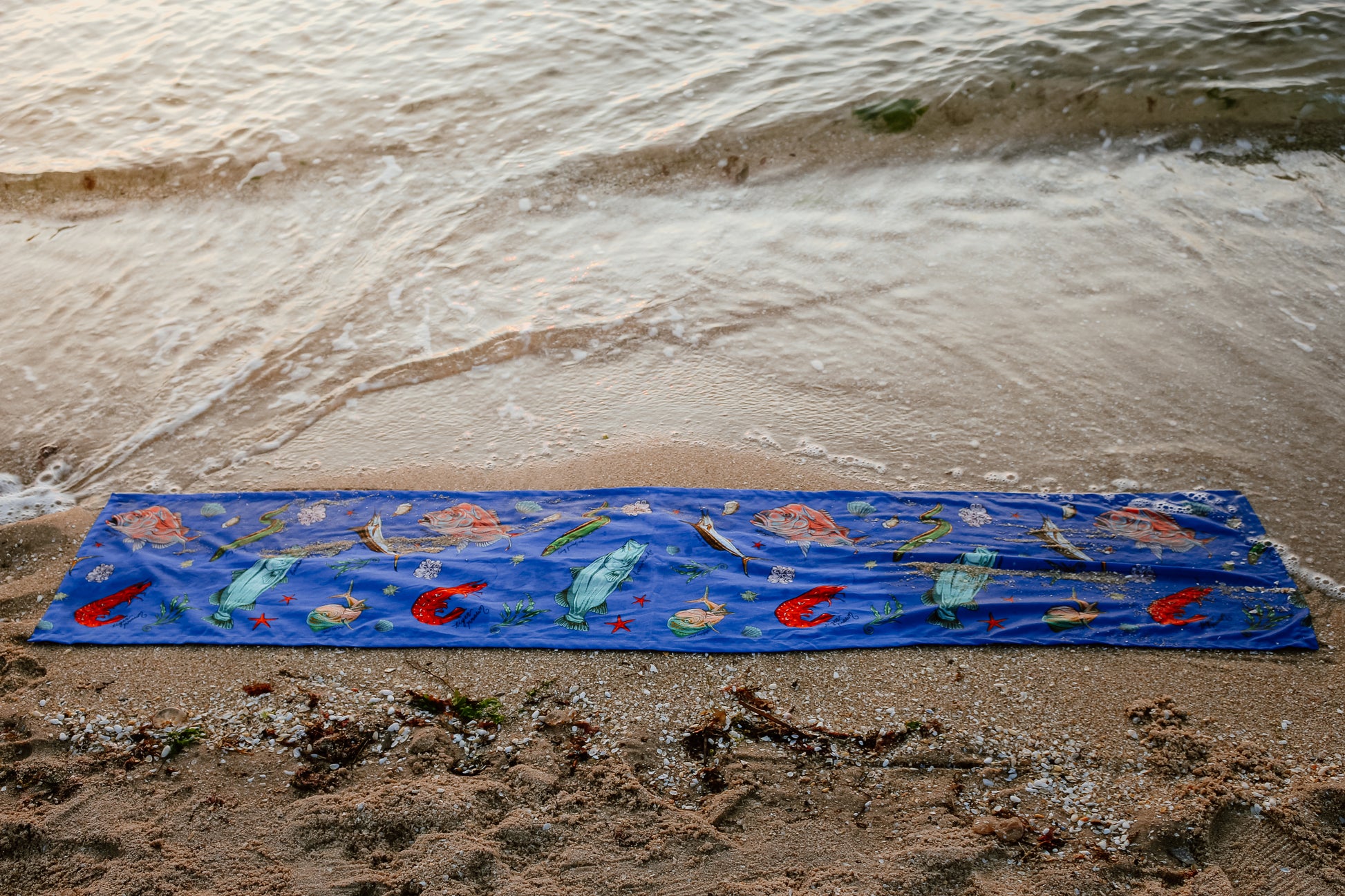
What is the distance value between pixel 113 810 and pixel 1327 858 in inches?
113

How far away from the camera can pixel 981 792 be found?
2.11m

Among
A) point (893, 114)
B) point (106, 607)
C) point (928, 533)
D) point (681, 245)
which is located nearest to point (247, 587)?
point (106, 607)

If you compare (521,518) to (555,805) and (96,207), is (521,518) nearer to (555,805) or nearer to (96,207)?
(555,805)

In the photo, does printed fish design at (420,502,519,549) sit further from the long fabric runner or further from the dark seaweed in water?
the dark seaweed in water

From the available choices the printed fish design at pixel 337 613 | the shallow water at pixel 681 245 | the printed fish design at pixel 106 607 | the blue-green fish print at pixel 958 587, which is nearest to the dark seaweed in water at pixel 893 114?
the shallow water at pixel 681 245

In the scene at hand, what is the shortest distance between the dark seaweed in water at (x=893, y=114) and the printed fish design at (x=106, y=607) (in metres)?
4.76

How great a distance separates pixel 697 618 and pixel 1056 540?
1.27m

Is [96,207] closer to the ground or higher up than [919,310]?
higher up

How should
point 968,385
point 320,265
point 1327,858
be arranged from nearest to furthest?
point 1327,858 → point 968,385 → point 320,265

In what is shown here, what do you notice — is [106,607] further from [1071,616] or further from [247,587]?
[1071,616]

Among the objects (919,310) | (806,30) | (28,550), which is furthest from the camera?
(806,30)

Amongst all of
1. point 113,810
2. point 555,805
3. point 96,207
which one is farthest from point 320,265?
point 555,805

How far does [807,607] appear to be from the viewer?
8.76ft

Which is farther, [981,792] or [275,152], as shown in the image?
[275,152]
